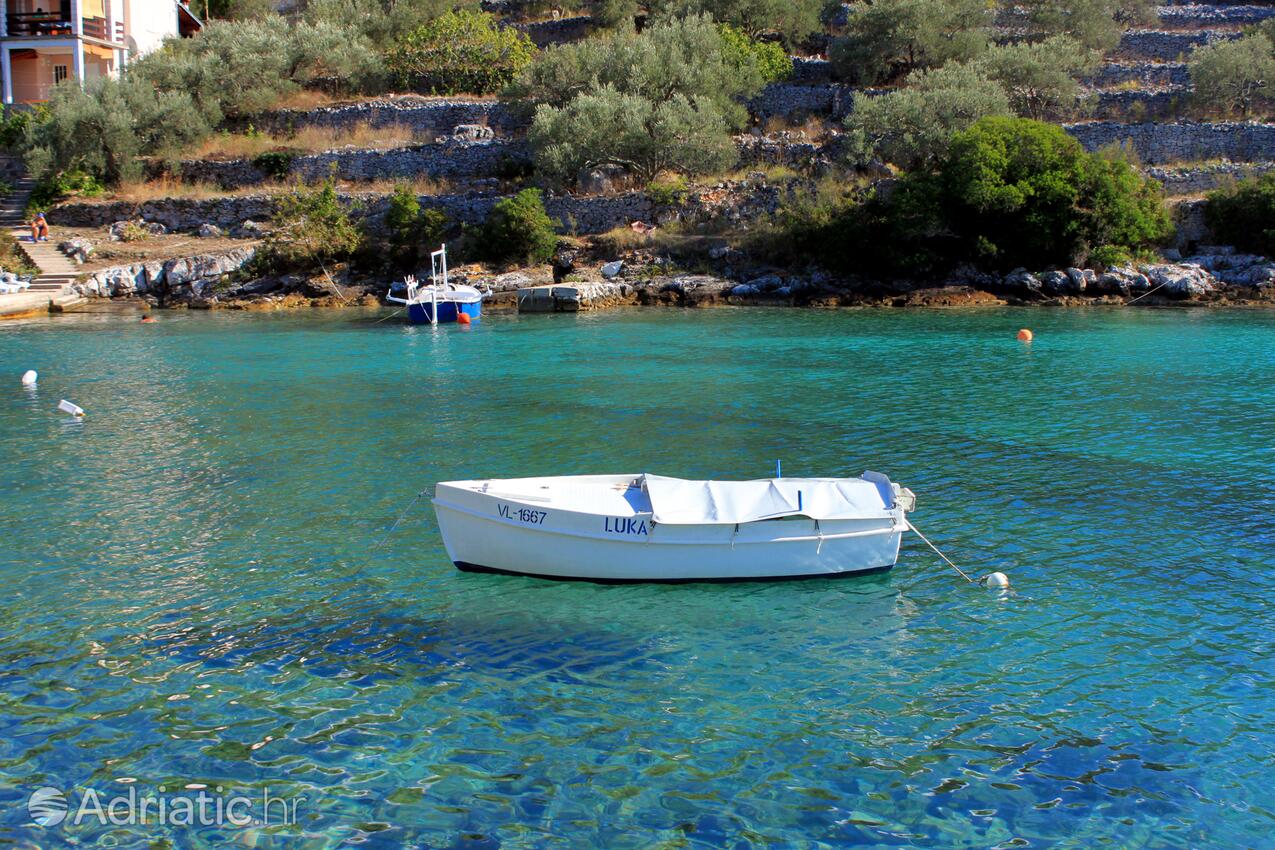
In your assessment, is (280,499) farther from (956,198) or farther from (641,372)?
(956,198)

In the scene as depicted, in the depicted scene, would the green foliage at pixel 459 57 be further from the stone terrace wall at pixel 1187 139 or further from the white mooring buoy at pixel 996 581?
the white mooring buoy at pixel 996 581

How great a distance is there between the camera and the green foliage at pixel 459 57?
194 feet

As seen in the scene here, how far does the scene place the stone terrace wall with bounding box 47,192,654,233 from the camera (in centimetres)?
4747

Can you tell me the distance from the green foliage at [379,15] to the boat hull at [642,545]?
5852 centimetres

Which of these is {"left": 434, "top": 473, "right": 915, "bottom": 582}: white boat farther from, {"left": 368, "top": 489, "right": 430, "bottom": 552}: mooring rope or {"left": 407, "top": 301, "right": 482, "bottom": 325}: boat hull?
{"left": 407, "top": 301, "right": 482, "bottom": 325}: boat hull

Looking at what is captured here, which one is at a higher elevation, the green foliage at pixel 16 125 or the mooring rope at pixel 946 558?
the green foliage at pixel 16 125

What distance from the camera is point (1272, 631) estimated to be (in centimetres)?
995

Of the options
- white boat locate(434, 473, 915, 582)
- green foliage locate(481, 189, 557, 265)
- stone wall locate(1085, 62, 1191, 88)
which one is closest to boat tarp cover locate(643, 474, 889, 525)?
white boat locate(434, 473, 915, 582)

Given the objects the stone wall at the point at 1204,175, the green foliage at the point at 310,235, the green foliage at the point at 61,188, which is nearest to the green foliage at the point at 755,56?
the stone wall at the point at 1204,175

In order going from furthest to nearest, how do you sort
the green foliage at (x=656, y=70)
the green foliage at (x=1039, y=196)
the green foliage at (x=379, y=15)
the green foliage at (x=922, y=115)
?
the green foliage at (x=379, y=15)
the green foliage at (x=656, y=70)
the green foliage at (x=922, y=115)
the green foliage at (x=1039, y=196)

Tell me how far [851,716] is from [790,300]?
35.2 metres

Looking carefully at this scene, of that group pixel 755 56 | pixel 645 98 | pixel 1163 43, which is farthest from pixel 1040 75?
pixel 645 98

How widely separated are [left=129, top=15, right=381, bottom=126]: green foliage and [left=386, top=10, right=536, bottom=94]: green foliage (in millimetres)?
1954

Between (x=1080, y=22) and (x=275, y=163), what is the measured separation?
43012 mm
